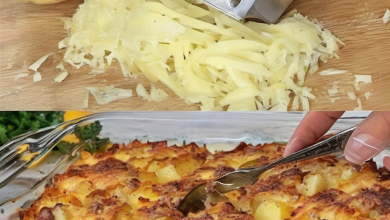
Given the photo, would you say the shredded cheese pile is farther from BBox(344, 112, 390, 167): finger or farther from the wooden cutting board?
BBox(344, 112, 390, 167): finger

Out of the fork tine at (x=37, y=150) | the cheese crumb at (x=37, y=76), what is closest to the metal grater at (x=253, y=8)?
the cheese crumb at (x=37, y=76)

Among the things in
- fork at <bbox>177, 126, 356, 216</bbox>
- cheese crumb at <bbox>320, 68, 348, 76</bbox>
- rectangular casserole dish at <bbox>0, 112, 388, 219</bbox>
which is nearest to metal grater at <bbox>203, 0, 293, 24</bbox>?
cheese crumb at <bbox>320, 68, 348, 76</bbox>

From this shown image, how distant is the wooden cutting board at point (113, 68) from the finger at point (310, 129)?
0.77 ft

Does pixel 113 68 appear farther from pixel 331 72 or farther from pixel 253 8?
pixel 331 72

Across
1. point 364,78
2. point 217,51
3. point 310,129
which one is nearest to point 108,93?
point 217,51

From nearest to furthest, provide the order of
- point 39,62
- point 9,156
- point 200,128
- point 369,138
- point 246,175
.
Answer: point 369,138 < point 246,175 < point 39,62 < point 9,156 < point 200,128

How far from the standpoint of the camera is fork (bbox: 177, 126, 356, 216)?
5.47 ft

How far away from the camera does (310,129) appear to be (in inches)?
73.9

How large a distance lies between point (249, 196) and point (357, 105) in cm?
44

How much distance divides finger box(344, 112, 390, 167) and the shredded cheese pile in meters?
0.18

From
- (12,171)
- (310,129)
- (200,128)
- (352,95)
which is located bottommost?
(12,171)

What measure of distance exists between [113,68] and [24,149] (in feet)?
1.65

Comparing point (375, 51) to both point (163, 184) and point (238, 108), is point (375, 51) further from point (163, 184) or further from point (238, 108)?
point (163, 184)

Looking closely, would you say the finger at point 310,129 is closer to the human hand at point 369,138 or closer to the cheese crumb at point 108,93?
the human hand at point 369,138
